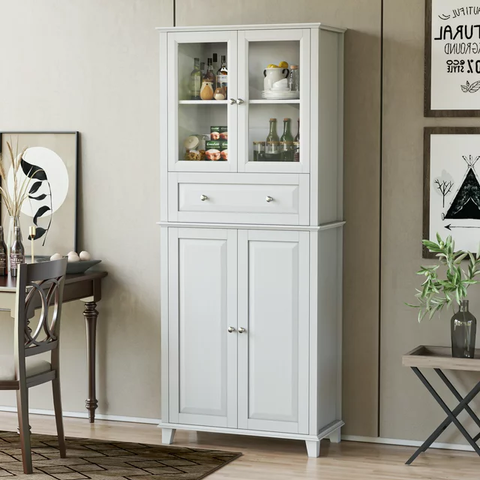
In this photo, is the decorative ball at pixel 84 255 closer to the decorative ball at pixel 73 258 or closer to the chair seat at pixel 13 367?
the decorative ball at pixel 73 258

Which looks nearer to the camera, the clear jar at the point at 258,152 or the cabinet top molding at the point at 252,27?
the cabinet top molding at the point at 252,27

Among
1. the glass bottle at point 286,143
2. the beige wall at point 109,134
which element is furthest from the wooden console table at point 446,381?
the beige wall at point 109,134

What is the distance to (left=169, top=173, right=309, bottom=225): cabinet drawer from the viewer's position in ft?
14.3

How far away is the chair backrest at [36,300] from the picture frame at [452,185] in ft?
5.88

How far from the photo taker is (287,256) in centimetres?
438

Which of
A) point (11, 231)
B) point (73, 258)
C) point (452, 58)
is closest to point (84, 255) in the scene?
point (73, 258)

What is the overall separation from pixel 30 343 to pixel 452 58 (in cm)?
240

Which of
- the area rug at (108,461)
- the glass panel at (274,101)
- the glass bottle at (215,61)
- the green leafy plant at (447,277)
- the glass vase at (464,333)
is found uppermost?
the glass bottle at (215,61)

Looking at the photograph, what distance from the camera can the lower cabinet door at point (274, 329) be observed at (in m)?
4.38

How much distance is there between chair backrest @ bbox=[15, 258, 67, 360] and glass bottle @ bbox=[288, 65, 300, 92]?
1349 mm

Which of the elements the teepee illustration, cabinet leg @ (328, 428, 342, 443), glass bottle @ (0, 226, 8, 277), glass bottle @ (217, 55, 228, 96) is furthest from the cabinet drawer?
cabinet leg @ (328, 428, 342, 443)

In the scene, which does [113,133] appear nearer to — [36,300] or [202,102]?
[202,102]

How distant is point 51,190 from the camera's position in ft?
16.9

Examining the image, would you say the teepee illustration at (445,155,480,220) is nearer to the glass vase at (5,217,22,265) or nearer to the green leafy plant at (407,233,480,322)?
the green leafy plant at (407,233,480,322)
